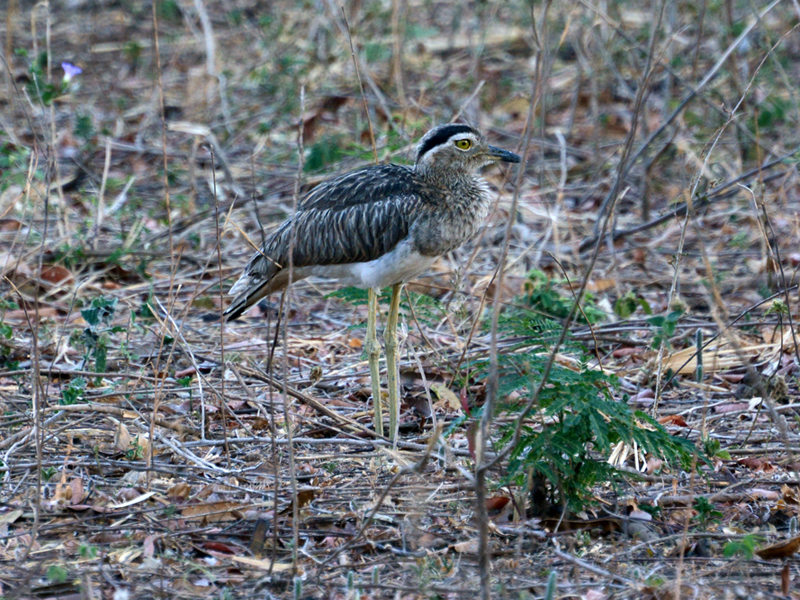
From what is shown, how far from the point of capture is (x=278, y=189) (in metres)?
8.16

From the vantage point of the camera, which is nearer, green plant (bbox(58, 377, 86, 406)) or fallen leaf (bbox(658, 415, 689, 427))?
green plant (bbox(58, 377, 86, 406))

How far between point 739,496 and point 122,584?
2.48m

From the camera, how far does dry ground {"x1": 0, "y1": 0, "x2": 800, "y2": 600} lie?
3547 mm

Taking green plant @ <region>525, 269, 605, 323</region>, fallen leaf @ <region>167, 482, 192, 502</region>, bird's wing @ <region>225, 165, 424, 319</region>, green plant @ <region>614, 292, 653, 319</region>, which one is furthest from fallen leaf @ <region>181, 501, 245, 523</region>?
green plant @ <region>614, 292, 653, 319</region>

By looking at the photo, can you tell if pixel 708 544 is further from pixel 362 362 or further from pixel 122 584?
pixel 362 362

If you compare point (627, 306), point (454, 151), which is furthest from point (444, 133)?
point (627, 306)

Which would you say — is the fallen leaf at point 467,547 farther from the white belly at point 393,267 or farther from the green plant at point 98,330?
the green plant at point 98,330

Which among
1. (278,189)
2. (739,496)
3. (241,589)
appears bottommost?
(241,589)

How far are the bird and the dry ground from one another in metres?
0.28

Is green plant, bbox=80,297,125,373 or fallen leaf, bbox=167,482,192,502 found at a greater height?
green plant, bbox=80,297,125,373

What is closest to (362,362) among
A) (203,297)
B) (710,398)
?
(203,297)

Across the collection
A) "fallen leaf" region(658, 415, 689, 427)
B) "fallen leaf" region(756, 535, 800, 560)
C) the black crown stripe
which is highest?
the black crown stripe

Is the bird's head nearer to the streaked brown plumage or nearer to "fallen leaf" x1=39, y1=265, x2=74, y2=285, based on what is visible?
the streaked brown plumage

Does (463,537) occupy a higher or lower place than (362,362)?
lower
